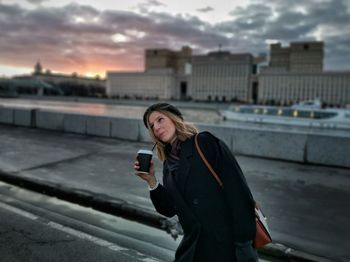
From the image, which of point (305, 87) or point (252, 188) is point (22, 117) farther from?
point (305, 87)

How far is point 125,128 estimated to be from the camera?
13.8 metres

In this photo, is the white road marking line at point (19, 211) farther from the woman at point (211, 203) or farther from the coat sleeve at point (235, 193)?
the coat sleeve at point (235, 193)

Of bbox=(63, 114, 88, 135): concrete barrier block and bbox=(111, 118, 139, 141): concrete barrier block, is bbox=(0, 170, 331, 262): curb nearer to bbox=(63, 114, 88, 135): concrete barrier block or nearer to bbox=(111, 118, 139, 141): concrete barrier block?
bbox=(111, 118, 139, 141): concrete barrier block

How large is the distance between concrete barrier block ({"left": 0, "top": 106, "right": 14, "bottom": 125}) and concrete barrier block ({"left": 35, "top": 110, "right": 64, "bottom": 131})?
2.28m

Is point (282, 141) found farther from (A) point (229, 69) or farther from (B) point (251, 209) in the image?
(A) point (229, 69)

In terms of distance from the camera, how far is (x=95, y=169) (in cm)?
855

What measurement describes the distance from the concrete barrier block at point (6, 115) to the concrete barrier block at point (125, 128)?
7220mm

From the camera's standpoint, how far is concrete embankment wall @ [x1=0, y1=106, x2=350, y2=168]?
9.39 meters

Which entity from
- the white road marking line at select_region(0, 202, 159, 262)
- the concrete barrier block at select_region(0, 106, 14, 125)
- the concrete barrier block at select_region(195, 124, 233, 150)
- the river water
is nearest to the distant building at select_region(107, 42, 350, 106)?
the river water

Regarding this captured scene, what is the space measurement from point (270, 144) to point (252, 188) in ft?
11.7

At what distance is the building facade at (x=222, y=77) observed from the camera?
184 metres

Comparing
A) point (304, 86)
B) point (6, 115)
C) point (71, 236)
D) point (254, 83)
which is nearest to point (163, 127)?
point (71, 236)

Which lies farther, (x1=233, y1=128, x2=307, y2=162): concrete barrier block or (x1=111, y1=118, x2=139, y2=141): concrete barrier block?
(x1=111, y1=118, x2=139, y2=141): concrete barrier block

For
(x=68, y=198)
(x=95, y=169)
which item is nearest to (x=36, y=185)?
(x=68, y=198)
